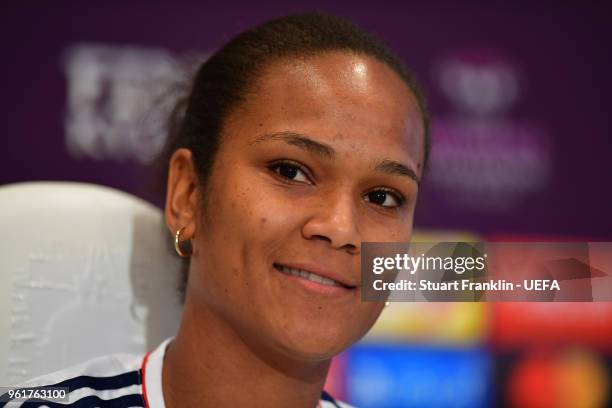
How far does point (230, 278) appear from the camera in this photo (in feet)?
3.25

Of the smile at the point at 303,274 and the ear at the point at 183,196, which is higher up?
the ear at the point at 183,196

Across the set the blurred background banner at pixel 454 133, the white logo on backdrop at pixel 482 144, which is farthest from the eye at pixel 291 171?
the white logo on backdrop at pixel 482 144

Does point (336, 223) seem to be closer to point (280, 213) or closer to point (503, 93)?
point (280, 213)

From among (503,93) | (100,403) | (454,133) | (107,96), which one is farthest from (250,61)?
(503,93)

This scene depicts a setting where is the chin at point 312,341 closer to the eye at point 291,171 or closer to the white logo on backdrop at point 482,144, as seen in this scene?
the eye at point 291,171

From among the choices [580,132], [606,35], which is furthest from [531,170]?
[606,35]

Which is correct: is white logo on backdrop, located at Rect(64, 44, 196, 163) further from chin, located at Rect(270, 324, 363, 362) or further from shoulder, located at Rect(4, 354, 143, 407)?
chin, located at Rect(270, 324, 363, 362)

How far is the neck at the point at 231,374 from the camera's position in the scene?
104 cm

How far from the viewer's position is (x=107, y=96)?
227 cm

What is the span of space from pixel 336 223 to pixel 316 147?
0.11 meters

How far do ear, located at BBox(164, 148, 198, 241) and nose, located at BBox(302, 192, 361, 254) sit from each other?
24 cm

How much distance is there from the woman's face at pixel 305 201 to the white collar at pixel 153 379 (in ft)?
0.47

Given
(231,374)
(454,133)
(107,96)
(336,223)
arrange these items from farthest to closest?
(454,133), (107,96), (231,374), (336,223)

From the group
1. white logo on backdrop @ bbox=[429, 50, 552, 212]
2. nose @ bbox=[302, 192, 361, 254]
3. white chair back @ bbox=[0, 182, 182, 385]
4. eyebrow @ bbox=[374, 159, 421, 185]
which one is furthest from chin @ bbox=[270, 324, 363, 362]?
white logo on backdrop @ bbox=[429, 50, 552, 212]
